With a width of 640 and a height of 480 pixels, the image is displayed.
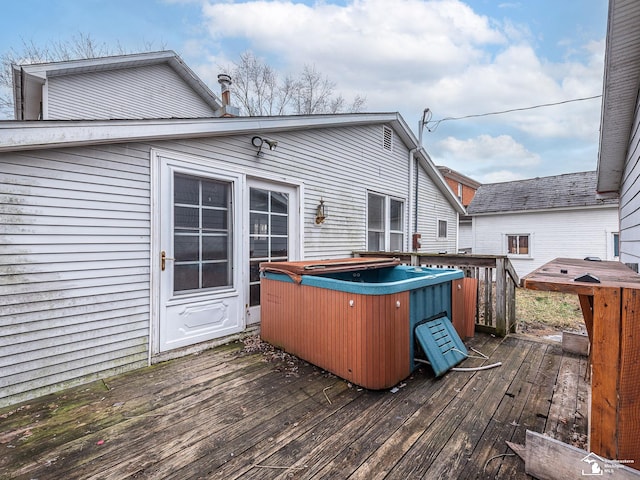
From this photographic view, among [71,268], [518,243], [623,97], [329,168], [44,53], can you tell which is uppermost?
[44,53]

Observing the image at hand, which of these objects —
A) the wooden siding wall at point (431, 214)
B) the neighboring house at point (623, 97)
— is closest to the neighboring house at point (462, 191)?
the wooden siding wall at point (431, 214)

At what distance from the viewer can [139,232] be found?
9.74 feet

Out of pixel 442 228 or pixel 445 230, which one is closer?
pixel 442 228

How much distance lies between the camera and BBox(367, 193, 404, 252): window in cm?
607

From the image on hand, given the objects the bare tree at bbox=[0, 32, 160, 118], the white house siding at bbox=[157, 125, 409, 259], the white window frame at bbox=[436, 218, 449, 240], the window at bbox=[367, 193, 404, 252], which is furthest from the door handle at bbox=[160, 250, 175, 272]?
the bare tree at bbox=[0, 32, 160, 118]

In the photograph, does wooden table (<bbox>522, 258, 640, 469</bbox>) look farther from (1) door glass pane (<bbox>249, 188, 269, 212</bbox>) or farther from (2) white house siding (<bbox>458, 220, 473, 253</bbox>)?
(2) white house siding (<bbox>458, 220, 473, 253</bbox>)

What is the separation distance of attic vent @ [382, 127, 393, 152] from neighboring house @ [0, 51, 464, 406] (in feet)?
5.81

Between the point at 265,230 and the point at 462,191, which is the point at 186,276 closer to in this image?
the point at 265,230

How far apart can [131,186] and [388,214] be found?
15.9 ft

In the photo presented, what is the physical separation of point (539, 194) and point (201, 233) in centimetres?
1281

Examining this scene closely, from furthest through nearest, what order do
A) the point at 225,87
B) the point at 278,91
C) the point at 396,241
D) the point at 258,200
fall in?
the point at 278,91 < the point at 396,241 < the point at 225,87 < the point at 258,200

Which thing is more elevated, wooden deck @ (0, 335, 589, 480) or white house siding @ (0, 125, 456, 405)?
white house siding @ (0, 125, 456, 405)

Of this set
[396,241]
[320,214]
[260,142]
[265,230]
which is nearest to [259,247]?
[265,230]

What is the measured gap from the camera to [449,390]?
245 cm
